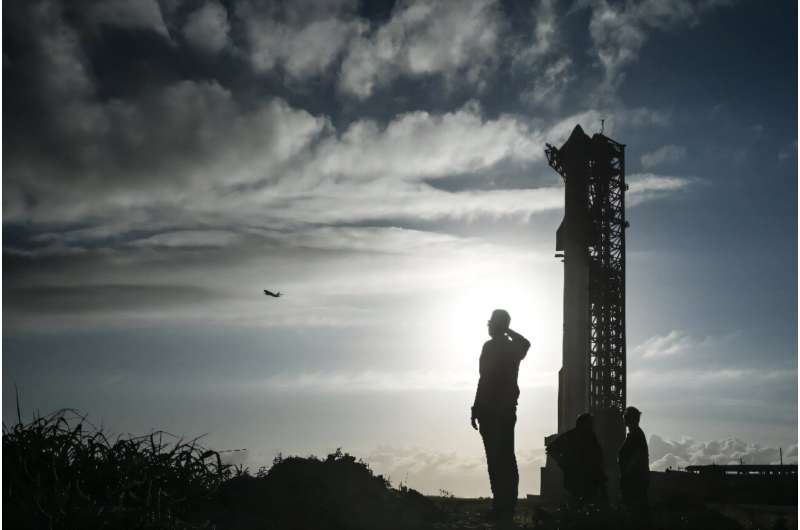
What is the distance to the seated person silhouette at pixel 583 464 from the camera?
9.91 metres

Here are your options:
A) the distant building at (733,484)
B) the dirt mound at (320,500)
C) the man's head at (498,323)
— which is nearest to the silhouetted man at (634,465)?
the man's head at (498,323)

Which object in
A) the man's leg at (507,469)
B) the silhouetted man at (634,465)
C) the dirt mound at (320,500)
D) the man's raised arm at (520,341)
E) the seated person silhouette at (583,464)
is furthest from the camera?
the seated person silhouette at (583,464)

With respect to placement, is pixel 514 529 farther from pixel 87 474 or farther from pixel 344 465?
pixel 87 474

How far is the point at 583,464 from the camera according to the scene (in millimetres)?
10023

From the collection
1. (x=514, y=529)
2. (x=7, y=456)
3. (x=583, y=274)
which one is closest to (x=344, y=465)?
(x=514, y=529)

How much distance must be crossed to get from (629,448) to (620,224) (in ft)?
104

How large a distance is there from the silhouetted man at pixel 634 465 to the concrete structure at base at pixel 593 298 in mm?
29268

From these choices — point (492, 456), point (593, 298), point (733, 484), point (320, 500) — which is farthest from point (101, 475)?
point (593, 298)

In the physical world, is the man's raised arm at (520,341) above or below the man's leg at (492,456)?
above

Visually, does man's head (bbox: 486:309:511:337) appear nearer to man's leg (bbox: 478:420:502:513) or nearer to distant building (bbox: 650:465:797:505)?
man's leg (bbox: 478:420:502:513)

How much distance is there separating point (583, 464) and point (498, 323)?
2843 millimetres

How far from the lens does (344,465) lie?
28.2 feet

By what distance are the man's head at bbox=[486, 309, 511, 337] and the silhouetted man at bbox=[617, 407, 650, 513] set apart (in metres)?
2.38

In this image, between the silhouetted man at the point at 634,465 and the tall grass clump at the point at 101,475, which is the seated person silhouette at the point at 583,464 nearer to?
the silhouetted man at the point at 634,465
